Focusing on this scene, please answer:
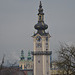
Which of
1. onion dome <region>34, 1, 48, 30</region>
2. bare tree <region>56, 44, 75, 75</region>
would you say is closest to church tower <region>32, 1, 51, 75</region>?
onion dome <region>34, 1, 48, 30</region>

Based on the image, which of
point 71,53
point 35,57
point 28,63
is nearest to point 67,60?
point 71,53

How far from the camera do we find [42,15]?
217ft

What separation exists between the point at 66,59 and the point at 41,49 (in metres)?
42.7

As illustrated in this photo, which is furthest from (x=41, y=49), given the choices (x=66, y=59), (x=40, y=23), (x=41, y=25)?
(x=66, y=59)

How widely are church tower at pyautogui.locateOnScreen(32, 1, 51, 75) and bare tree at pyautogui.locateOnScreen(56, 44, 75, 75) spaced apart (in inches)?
1610

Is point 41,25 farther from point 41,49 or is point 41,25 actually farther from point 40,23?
point 41,49

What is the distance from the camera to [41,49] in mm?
65625

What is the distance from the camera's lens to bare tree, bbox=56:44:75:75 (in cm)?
2278

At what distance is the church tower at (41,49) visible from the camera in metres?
64.8

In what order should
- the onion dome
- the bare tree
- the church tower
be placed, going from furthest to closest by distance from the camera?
the onion dome
the church tower
the bare tree

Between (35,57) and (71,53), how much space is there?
41957 millimetres

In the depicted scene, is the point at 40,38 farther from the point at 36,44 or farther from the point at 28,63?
the point at 28,63

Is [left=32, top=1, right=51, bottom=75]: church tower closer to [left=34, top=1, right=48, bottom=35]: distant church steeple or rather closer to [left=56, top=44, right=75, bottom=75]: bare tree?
[left=34, top=1, right=48, bottom=35]: distant church steeple

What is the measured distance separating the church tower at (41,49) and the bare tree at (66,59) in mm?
40892
